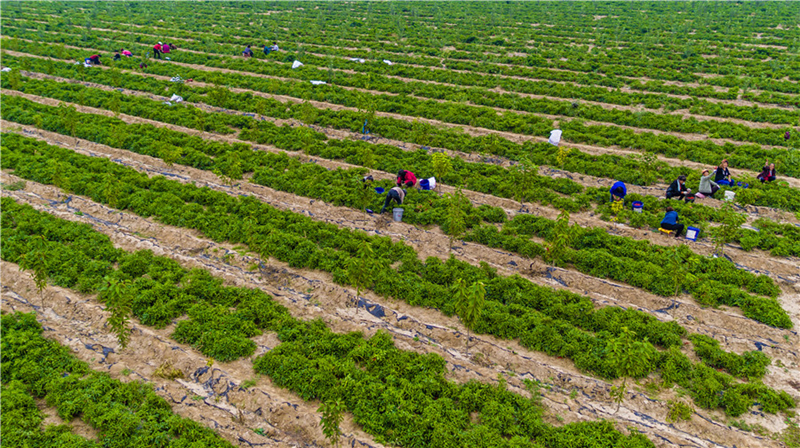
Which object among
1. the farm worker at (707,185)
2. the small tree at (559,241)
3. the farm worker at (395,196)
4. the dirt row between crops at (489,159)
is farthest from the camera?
the farm worker at (707,185)

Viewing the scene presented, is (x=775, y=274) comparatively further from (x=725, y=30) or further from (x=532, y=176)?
(x=725, y=30)

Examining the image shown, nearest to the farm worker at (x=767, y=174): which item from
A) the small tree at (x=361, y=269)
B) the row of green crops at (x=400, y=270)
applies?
the row of green crops at (x=400, y=270)

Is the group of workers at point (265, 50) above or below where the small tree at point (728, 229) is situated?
above

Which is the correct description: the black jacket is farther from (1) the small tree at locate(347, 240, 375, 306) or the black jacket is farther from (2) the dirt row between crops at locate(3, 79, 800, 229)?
(1) the small tree at locate(347, 240, 375, 306)

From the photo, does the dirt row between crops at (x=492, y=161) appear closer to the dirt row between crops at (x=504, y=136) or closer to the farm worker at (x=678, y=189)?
the dirt row between crops at (x=504, y=136)

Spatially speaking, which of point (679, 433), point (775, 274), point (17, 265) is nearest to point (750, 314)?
point (775, 274)

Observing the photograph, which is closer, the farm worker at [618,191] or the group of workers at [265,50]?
the farm worker at [618,191]

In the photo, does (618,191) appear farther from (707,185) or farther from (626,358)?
(626,358)
